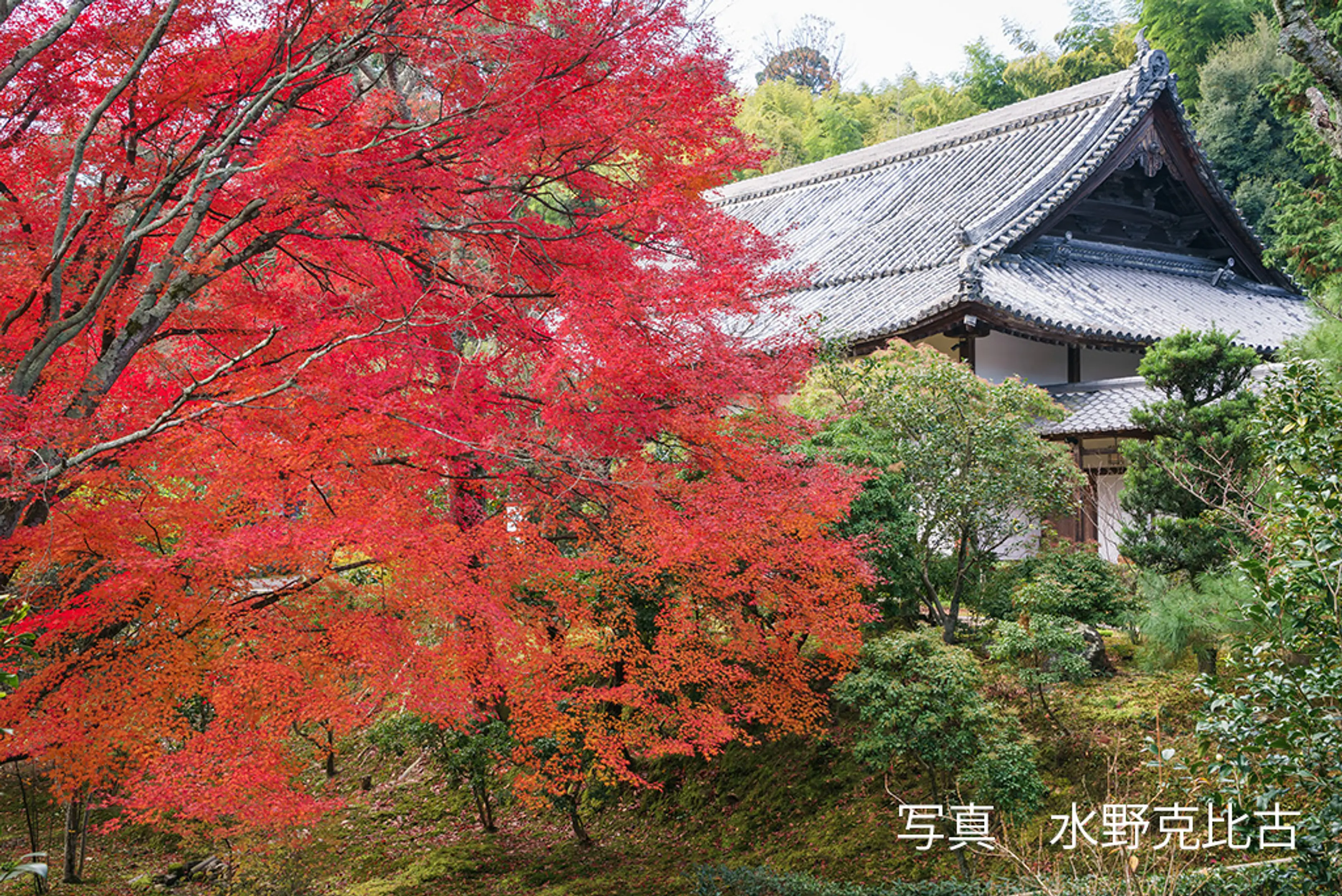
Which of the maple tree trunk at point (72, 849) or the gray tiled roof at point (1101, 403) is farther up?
the gray tiled roof at point (1101, 403)

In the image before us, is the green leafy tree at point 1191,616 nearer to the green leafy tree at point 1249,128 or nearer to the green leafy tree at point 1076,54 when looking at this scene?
the green leafy tree at point 1249,128

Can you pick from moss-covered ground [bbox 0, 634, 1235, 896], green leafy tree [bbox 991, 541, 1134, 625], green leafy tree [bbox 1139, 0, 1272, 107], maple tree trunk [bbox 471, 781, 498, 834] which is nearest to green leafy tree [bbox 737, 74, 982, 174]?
green leafy tree [bbox 1139, 0, 1272, 107]

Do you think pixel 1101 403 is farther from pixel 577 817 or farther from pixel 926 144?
pixel 926 144

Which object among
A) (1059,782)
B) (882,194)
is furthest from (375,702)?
(882,194)

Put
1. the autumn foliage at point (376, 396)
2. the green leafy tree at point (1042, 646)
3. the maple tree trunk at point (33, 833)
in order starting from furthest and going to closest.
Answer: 1. the maple tree trunk at point (33, 833)
2. the green leafy tree at point (1042, 646)
3. the autumn foliage at point (376, 396)

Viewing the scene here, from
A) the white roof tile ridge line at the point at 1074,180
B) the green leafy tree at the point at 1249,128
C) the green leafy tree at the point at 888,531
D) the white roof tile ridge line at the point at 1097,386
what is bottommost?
the green leafy tree at the point at 888,531

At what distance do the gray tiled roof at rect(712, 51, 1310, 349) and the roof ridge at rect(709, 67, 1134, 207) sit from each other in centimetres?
4

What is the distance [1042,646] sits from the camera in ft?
28.3

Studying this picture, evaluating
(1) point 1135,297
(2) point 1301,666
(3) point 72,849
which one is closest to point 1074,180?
(1) point 1135,297

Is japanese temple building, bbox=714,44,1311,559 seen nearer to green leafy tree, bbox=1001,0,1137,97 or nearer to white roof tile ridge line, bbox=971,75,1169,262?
white roof tile ridge line, bbox=971,75,1169,262

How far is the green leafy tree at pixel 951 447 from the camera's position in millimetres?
9773

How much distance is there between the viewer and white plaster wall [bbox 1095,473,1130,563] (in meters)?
13.5

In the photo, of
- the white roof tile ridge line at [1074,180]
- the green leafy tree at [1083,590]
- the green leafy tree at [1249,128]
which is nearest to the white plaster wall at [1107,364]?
the white roof tile ridge line at [1074,180]

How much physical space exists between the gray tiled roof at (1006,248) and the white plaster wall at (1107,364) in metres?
0.72
